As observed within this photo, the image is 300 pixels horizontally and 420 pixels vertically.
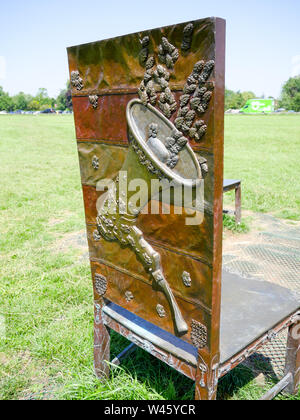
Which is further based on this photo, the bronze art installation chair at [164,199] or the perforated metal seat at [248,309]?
the perforated metal seat at [248,309]

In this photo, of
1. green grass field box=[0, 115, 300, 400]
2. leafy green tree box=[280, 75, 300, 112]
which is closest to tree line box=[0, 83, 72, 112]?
leafy green tree box=[280, 75, 300, 112]

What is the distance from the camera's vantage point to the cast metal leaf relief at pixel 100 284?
6.32 feet

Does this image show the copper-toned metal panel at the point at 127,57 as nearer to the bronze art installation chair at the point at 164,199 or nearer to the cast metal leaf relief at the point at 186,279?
the bronze art installation chair at the point at 164,199

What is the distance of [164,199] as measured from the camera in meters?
1.45

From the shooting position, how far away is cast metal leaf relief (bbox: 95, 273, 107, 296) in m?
1.93

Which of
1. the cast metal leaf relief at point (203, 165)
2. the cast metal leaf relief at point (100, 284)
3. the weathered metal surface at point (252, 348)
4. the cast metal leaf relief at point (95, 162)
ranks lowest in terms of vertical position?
the weathered metal surface at point (252, 348)

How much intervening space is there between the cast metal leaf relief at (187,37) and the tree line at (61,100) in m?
63.1

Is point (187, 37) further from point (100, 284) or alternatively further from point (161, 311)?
point (100, 284)

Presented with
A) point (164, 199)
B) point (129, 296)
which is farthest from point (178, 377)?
point (164, 199)

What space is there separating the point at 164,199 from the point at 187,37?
A: 589mm

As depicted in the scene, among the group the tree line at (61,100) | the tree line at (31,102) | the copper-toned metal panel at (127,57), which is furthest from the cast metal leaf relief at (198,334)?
the tree line at (31,102)

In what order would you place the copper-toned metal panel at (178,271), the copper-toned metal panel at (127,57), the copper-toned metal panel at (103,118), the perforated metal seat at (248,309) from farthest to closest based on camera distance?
the perforated metal seat at (248,309)
the copper-toned metal panel at (103,118)
the copper-toned metal panel at (178,271)
the copper-toned metal panel at (127,57)

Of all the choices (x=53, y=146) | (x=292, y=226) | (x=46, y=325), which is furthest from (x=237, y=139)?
(x=46, y=325)

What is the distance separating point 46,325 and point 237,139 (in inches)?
527
